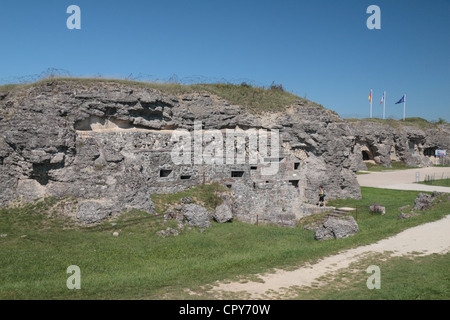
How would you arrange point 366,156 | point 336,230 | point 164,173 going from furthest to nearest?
point 366,156
point 164,173
point 336,230

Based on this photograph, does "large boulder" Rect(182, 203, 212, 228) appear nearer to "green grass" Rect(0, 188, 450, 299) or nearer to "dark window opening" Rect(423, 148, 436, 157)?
"green grass" Rect(0, 188, 450, 299)

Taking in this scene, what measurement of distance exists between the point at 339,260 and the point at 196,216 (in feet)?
25.9

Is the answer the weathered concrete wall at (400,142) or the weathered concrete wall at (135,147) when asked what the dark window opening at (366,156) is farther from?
the weathered concrete wall at (135,147)

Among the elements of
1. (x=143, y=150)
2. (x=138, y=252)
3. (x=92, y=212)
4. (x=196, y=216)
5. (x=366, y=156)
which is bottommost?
(x=138, y=252)

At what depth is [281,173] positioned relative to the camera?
1031 inches

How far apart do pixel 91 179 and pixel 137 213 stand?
300cm

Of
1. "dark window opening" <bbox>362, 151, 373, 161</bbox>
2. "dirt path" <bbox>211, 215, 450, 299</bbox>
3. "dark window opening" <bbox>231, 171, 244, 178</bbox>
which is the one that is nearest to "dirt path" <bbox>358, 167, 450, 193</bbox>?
"dark window opening" <bbox>362, 151, 373, 161</bbox>

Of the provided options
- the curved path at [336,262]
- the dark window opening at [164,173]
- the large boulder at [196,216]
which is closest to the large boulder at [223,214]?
the large boulder at [196,216]

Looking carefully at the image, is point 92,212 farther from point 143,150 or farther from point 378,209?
point 378,209

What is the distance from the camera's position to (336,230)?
16.2m

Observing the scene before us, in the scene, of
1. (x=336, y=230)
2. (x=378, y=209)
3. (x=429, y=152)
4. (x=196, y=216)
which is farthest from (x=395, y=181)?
(x=196, y=216)

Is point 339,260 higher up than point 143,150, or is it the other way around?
point 143,150
